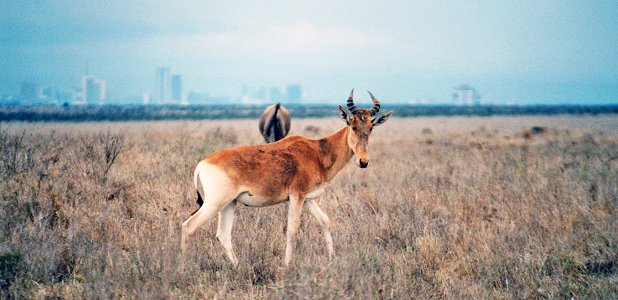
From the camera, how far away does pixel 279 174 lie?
7.11 metres

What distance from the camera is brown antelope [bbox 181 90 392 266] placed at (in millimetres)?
6758

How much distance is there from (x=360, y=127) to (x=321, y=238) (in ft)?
5.30

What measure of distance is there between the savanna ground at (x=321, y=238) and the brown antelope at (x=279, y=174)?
31cm

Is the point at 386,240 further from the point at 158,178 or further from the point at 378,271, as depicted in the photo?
the point at 158,178

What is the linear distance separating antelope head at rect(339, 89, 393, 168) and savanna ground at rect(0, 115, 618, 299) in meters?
1.12

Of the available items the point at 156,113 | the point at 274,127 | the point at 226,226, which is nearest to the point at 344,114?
the point at 226,226

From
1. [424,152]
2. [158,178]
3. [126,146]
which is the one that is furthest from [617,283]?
[424,152]

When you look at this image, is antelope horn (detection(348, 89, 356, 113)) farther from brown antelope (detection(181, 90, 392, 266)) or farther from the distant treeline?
the distant treeline

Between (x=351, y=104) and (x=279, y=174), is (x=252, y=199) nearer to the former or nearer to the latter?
(x=279, y=174)

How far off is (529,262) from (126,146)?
11125 millimetres

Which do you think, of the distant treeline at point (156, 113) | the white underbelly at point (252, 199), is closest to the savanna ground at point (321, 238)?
the white underbelly at point (252, 199)

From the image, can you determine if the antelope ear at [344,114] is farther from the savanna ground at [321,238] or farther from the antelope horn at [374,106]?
the savanna ground at [321,238]

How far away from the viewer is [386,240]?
26.6ft

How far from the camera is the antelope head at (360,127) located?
7.37m
